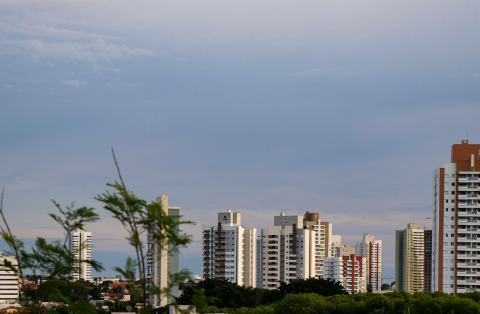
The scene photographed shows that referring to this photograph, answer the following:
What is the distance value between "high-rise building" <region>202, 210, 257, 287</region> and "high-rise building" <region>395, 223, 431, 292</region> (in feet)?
131

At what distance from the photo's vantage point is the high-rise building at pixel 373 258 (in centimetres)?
12419

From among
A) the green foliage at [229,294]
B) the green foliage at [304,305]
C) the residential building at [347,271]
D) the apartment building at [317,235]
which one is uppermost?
the apartment building at [317,235]

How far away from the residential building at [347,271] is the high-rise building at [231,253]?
15886 millimetres

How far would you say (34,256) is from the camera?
31.2 feet

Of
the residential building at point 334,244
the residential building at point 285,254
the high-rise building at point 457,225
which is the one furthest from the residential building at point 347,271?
the high-rise building at point 457,225

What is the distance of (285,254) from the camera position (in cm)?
7744

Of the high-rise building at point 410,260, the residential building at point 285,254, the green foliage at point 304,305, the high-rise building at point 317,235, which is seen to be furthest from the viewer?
the high-rise building at point 410,260

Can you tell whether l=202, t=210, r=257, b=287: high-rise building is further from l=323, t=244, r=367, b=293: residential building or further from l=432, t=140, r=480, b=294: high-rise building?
l=432, t=140, r=480, b=294: high-rise building

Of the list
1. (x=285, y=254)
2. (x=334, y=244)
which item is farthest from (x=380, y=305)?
(x=334, y=244)

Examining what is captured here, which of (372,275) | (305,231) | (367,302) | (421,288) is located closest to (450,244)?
(367,302)

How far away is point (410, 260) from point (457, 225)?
60698mm

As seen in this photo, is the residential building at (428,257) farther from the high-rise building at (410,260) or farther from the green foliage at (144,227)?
the green foliage at (144,227)

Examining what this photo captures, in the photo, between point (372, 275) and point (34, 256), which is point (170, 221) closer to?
point (34, 256)

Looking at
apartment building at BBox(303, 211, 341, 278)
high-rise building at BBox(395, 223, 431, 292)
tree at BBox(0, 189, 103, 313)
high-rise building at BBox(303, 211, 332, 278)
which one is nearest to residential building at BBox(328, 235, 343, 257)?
apartment building at BBox(303, 211, 341, 278)
